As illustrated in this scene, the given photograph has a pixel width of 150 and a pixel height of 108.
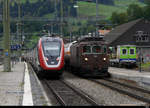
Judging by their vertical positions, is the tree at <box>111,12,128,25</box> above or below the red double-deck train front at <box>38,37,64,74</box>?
above

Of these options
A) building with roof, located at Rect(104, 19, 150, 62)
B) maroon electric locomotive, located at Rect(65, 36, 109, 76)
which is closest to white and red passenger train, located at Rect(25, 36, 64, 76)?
maroon electric locomotive, located at Rect(65, 36, 109, 76)

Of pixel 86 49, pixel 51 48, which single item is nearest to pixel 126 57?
pixel 86 49

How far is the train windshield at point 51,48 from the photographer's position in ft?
80.1

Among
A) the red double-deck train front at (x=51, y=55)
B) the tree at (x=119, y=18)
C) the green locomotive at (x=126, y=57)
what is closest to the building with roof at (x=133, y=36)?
the green locomotive at (x=126, y=57)

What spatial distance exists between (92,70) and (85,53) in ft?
4.25

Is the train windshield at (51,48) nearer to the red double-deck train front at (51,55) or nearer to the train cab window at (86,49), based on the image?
the red double-deck train front at (51,55)

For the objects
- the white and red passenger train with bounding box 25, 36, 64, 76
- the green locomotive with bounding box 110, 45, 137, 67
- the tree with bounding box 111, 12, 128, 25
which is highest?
the tree with bounding box 111, 12, 128, 25

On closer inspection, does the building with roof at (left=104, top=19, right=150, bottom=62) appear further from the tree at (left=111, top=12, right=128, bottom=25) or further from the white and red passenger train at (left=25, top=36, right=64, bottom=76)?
the tree at (left=111, top=12, right=128, bottom=25)

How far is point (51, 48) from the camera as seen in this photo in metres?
24.7

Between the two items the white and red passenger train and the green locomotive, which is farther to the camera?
the green locomotive

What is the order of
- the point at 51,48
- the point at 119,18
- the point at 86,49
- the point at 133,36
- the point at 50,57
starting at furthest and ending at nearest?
the point at 119,18
the point at 133,36
the point at 86,49
the point at 51,48
the point at 50,57

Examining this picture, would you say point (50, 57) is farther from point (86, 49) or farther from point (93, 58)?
point (93, 58)

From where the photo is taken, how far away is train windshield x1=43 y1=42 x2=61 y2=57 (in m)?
24.4

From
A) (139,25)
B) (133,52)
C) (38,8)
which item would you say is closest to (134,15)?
(38,8)
